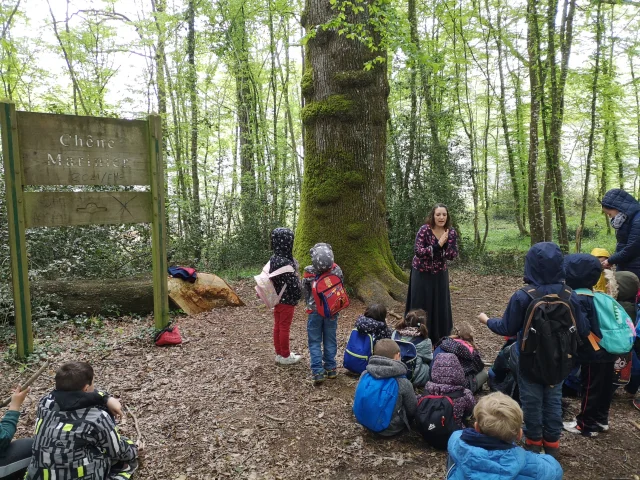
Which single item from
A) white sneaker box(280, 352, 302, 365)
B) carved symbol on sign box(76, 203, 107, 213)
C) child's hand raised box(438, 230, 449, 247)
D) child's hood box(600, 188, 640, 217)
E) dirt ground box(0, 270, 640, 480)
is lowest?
dirt ground box(0, 270, 640, 480)

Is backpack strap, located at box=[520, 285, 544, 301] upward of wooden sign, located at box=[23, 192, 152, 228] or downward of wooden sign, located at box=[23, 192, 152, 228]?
downward

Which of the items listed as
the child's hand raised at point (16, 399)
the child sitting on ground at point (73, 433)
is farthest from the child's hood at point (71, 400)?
the child's hand raised at point (16, 399)

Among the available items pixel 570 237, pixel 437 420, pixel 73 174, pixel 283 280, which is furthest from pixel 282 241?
pixel 570 237

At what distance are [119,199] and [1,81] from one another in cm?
1283

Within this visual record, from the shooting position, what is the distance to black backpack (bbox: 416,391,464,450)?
3154 millimetres

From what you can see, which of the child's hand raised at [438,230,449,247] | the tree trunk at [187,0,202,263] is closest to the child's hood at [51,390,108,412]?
the child's hand raised at [438,230,449,247]

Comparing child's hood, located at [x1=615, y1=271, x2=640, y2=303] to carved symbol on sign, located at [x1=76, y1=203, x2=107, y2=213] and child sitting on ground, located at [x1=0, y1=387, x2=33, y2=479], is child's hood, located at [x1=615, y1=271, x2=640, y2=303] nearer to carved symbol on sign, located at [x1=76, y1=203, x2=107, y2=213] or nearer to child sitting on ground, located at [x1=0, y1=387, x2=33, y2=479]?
child sitting on ground, located at [x1=0, y1=387, x2=33, y2=479]

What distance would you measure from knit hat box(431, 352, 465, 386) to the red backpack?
1.16 metres

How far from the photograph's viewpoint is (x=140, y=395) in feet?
13.9

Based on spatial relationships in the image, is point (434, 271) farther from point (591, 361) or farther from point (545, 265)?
point (545, 265)

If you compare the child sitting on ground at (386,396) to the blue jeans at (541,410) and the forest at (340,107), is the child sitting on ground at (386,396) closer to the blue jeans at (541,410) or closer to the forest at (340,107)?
the blue jeans at (541,410)

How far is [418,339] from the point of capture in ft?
14.1

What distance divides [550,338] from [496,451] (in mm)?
1043

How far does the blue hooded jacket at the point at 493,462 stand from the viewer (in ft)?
7.34
